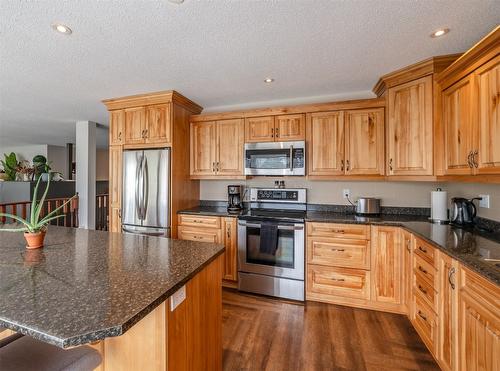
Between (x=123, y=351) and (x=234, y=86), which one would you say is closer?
(x=123, y=351)

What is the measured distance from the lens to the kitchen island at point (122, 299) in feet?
2.50

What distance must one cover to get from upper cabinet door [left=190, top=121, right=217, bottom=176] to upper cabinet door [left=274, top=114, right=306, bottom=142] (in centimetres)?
87

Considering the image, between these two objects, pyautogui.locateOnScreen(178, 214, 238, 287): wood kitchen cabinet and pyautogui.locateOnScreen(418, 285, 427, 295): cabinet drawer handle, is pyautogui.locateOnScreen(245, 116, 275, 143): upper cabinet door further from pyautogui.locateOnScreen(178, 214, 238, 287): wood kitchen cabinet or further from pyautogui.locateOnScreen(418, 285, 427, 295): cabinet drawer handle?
pyautogui.locateOnScreen(418, 285, 427, 295): cabinet drawer handle

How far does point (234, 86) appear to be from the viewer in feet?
9.20

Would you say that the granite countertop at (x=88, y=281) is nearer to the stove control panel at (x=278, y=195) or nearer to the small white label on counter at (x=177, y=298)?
the small white label on counter at (x=177, y=298)

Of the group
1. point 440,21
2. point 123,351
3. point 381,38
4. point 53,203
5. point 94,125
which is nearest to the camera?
point 123,351

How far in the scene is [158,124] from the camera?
312 centimetres

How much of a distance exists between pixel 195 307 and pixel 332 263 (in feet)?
5.84

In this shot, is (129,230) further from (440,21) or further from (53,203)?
(440,21)

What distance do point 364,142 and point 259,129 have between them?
4.10 ft

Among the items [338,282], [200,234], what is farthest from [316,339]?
[200,234]

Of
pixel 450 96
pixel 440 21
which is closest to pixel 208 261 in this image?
pixel 440 21

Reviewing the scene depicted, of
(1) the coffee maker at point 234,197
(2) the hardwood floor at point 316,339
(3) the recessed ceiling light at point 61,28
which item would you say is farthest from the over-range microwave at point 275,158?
(3) the recessed ceiling light at point 61,28

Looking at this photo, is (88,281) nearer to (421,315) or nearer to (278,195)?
(421,315)
